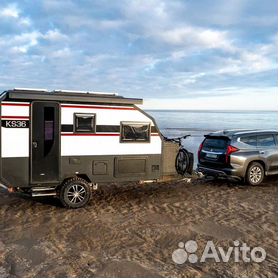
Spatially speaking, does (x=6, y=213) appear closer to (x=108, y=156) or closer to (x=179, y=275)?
(x=108, y=156)

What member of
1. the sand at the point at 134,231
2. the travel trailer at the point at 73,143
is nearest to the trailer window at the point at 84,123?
the travel trailer at the point at 73,143

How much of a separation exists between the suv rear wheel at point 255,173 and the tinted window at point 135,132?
11.8 ft

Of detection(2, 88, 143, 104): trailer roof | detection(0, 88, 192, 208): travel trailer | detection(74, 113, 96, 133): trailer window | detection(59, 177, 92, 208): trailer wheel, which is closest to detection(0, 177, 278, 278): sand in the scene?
detection(59, 177, 92, 208): trailer wheel

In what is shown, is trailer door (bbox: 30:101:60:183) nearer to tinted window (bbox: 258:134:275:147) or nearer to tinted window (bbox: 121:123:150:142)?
tinted window (bbox: 121:123:150:142)

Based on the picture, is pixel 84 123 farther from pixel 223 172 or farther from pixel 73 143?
pixel 223 172

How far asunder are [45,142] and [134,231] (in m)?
3.00

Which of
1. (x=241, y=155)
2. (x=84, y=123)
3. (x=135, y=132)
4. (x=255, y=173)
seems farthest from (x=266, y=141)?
(x=84, y=123)

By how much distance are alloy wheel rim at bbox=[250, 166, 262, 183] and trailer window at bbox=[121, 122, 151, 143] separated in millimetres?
3721

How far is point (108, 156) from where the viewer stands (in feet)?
29.7

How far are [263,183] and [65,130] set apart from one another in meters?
6.51

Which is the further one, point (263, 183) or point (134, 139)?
point (263, 183)

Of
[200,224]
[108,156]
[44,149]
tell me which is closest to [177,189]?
[108,156]

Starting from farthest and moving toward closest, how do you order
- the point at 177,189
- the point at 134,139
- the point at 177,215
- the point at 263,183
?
the point at 263,183 → the point at 177,189 → the point at 134,139 → the point at 177,215

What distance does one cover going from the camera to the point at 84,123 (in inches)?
347
